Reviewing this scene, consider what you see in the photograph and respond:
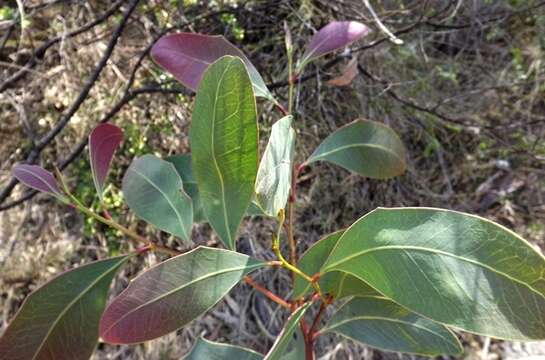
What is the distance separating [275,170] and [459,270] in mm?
183

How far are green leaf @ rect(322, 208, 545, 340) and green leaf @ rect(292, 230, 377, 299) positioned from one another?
0.10 m

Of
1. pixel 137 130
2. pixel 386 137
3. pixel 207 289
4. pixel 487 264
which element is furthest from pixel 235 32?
pixel 487 264

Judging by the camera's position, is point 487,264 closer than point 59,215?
Yes

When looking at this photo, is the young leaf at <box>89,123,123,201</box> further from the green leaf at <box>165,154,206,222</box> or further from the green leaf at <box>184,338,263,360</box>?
the green leaf at <box>184,338,263,360</box>

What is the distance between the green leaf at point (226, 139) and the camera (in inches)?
18.1

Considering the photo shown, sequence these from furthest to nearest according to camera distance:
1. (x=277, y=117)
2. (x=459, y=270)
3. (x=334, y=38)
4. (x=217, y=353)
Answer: (x=277, y=117)
(x=334, y=38)
(x=217, y=353)
(x=459, y=270)

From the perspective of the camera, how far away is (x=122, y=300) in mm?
472

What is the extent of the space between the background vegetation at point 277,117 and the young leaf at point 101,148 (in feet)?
2.46

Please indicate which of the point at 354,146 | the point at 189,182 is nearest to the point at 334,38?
the point at 354,146

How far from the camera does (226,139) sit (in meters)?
0.48

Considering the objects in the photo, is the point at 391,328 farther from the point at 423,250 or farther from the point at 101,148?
the point at 101,148

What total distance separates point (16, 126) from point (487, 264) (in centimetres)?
160

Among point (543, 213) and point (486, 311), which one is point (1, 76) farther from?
point (543, 213)

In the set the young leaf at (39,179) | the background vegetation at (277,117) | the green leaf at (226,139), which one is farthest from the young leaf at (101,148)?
the background vegetation at (277,117)
